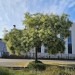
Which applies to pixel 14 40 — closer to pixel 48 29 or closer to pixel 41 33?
pixel 41 33

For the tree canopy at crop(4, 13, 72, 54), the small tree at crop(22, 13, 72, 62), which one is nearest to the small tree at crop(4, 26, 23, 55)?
the tree canopy at crop(4, 13, 72, 54)

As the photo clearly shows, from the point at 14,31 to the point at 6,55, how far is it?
27.2 meters

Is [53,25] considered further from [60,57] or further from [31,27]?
[60,57]

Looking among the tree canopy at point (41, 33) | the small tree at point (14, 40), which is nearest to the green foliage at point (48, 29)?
the tree canopy at point (41, 33)

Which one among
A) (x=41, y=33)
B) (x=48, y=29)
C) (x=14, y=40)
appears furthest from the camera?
(x=14, y=40)

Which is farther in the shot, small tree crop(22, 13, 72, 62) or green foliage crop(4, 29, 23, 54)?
green foliage crop(4, 29, 23, 54)

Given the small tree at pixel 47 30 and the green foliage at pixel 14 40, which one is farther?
the green foliage at pixel 14 40

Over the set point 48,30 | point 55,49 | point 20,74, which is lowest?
point 20,74

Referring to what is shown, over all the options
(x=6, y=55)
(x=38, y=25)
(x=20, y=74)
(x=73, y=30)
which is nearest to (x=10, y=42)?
(x=38, y=25)

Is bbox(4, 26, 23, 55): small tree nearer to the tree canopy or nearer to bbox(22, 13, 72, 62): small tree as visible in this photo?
the tree canopy

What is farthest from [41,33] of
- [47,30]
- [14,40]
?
[14,40]

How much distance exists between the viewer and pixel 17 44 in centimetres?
3391

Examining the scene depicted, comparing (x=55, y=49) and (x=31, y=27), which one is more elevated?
(x=31, y=27)

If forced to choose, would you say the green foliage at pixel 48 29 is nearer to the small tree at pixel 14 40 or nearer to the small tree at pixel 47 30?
the small tree at pixel 47 30
